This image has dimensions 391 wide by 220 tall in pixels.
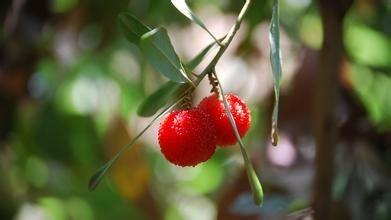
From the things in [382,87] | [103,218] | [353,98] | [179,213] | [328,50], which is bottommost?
[179,213]

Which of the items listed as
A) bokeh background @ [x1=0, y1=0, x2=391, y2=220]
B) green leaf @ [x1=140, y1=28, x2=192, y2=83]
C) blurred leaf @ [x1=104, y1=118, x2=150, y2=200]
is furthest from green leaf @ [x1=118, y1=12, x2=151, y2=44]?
blurred leaf @ [x1=104, y1=118, x2=150, y2=200]

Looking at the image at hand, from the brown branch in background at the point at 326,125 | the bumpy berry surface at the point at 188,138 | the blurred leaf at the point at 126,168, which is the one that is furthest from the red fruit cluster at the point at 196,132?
the blurred leaf at the point at 126,168

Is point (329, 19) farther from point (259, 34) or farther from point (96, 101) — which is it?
point (96, 101)

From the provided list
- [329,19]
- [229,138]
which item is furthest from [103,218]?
[229,138]

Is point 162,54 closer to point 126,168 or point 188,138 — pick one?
point 188,138

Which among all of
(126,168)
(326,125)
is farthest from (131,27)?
(126,168)

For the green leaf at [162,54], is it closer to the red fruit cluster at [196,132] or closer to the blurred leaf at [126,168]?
the red fruit cluster at [196,132]

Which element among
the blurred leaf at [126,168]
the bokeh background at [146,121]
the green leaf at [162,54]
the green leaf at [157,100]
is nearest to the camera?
the green leaf at [162,54]

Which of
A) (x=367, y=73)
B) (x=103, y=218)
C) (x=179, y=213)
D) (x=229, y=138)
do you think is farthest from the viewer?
(x=179, y=213)
